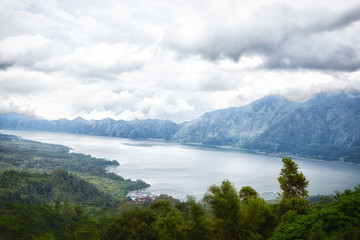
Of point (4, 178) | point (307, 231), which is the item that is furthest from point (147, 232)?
point (4, 178)

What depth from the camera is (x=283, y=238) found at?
20.3 m

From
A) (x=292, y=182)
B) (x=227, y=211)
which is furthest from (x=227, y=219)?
(x=292, y=182)

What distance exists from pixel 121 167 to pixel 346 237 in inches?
7647

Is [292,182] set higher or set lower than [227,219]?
higher

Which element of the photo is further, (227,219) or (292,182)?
(292,182)

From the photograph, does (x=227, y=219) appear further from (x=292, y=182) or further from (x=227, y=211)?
(x=292, y=182)

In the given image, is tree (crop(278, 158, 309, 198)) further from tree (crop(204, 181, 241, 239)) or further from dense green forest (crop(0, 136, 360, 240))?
tree (crop(204, 181, 241, 239))

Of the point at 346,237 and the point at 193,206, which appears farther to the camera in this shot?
the point at 193,206

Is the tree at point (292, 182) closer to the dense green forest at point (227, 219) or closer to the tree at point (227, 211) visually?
the dense green forest at point (227, 219)

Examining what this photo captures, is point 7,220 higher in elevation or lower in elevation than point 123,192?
higher

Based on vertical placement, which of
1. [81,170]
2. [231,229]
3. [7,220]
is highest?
[231,229]

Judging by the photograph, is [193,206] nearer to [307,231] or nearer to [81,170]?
[307,231]

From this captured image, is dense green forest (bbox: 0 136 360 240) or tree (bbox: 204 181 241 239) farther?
tree (bbox: 204 181 241 239)

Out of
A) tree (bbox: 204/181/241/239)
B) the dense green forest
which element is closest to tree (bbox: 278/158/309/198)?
the dense green forest
